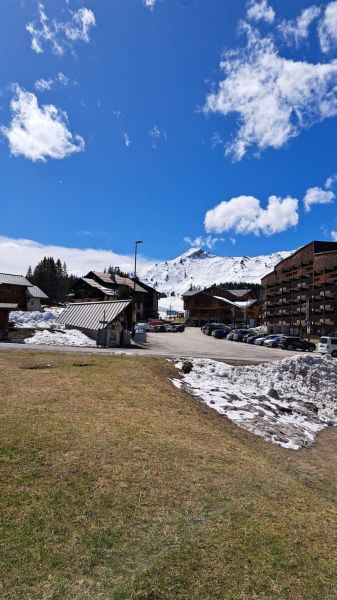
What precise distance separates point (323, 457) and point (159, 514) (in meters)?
9.31

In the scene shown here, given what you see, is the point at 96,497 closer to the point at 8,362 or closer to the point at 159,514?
the point at 159,514

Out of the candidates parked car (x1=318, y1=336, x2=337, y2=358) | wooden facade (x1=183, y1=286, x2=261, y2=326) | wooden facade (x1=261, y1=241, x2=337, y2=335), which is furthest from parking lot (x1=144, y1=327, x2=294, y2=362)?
wooden facade (x1=183, y1=286, x2=261, y2=326)

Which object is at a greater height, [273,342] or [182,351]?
[273,342]

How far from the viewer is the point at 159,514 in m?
7.53

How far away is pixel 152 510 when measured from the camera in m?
7.63

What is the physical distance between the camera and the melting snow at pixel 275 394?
55.5ft

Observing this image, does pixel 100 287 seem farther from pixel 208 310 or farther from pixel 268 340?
pixel 268 340

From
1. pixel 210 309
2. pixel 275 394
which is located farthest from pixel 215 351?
pixel 210 309

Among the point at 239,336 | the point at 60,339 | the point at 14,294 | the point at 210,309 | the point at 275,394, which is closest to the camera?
the point at 275,394

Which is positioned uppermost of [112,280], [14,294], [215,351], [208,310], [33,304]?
[112,280]

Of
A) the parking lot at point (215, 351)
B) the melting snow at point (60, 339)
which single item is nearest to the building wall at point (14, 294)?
the parking lot at point (215, 351)

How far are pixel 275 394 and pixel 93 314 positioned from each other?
81.0 ft

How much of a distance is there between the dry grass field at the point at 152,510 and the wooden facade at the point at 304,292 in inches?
2761

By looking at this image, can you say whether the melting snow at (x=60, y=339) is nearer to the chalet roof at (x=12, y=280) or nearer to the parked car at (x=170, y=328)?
the chalet roof at (x=12, y=280)
